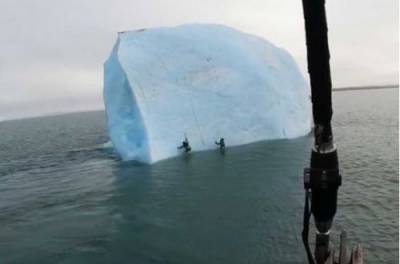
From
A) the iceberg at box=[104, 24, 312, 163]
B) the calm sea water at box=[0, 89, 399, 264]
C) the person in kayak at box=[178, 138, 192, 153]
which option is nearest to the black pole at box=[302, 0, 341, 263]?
the calm sea water at box=[0, 89, 399, 264]

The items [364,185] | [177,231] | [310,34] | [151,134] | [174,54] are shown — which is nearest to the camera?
[310,34]

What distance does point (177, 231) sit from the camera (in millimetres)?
11859

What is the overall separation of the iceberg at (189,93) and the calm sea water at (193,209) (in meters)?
1.48

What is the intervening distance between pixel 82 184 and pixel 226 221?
10.0 m

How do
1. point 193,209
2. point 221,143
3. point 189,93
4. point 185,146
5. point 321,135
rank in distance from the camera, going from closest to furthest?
point 321,135, point 193,209, point 185,146, point 189,93, point 221,143

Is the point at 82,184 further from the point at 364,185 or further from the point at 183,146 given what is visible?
the point at 364,185

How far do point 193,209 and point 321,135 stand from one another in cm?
1142

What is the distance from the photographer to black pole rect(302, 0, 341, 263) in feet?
7.74

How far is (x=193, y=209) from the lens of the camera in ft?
45.1

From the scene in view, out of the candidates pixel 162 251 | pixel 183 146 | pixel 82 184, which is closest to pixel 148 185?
pixel 82 184

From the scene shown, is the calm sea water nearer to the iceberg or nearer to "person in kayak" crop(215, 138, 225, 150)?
"person in kayak" crop(215, 138, 225, 150)

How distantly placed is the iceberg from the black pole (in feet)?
61.6

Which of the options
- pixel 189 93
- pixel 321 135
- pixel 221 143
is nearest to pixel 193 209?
pixel 221 143

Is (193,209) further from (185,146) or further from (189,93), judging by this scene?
(189,93)
